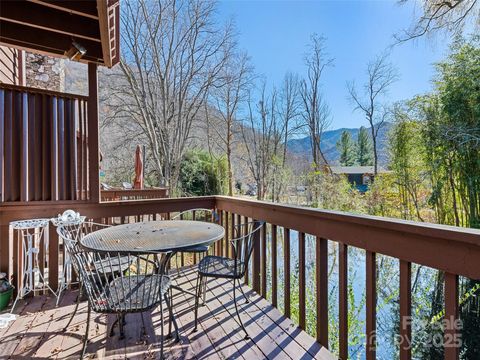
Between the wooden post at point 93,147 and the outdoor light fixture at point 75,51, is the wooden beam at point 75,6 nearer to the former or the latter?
the outdoor light fixture at point 75,51

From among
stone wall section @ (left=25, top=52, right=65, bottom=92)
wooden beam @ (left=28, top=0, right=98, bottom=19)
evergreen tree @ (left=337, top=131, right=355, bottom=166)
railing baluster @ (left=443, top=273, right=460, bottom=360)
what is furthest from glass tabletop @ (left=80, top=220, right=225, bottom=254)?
evergreen tree @ (left=337, top=131, right=355, bottom=166)

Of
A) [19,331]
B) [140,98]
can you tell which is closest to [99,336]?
[19,331]

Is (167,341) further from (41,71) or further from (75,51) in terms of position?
(41,71)

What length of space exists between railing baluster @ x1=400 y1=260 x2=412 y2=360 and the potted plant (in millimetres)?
3166

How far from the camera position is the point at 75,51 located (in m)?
3.01

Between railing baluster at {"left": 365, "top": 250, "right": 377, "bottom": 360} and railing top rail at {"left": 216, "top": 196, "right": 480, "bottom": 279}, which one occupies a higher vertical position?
railing top rail at {"left": 216, "top": 196, "right": 480, "bottom": 279}

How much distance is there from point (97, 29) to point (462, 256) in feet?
11.7

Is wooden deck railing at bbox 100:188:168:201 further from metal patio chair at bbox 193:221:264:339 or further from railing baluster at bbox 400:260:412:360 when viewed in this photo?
railing baluster at bbox 400:260:412:360

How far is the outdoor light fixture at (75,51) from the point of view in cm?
296

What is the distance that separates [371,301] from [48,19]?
3.64 meters

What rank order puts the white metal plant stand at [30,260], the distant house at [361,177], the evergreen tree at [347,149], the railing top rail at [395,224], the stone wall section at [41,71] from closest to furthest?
the railing top rail at [395,224] < the white metal plant stand at [30,260] < the stone wall section at [41,71] < the distant house at [361,177] < the evergreen tree at [347,149]

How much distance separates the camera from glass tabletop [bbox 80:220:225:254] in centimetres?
190

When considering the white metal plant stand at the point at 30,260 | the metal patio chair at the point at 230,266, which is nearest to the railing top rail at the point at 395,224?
the metal patio chair at the point at 230,266

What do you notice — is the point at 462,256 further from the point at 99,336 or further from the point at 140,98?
the point at 140,98
